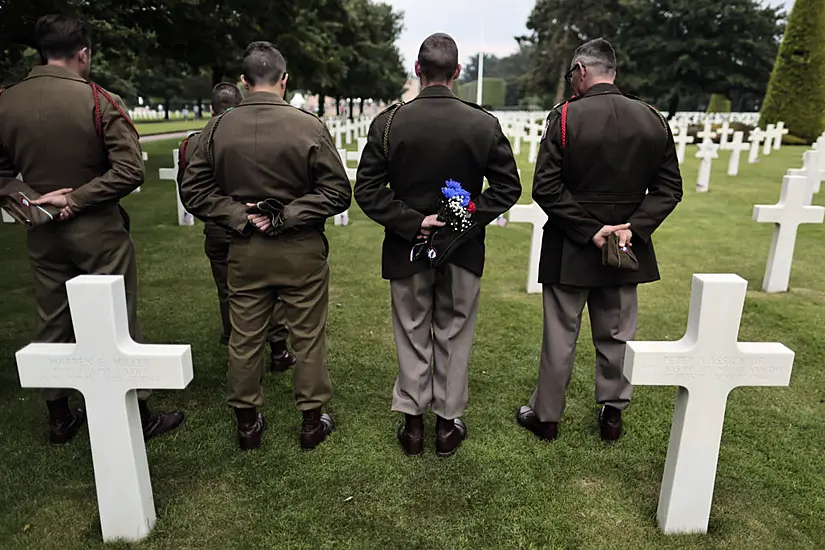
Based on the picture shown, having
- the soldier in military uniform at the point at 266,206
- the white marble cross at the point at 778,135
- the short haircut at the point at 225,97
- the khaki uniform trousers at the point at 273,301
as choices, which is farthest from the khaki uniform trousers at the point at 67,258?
the white marble cross at the point at 778,135

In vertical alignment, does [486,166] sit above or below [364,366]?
above

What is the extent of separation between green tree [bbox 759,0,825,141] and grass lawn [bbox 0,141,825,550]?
22751 mm

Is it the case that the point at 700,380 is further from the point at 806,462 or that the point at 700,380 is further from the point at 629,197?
the point at 806,462

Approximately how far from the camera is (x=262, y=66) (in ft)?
9.88

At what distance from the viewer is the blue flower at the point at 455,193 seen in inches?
115

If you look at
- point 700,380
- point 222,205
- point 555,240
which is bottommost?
point 700,380

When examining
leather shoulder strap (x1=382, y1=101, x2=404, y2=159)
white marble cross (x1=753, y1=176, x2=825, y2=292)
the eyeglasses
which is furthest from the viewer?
white marble cross (x1=753, y1=176, x2=825, y2=292)

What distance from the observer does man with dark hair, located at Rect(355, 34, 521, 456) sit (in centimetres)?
298

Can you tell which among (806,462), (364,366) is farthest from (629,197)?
(364,366)

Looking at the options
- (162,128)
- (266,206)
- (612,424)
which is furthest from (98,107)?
(162,128)

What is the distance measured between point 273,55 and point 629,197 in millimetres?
1889

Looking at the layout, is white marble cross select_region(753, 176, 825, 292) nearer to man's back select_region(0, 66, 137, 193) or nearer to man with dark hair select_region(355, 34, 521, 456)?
man with dark hair select_region(355, 34, 521, 456)

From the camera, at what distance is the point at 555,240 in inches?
130

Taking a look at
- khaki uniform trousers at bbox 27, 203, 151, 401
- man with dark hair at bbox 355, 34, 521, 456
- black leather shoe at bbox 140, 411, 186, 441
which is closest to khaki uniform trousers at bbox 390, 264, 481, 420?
man with dark hair at bbox 355, 34, 521, 456
